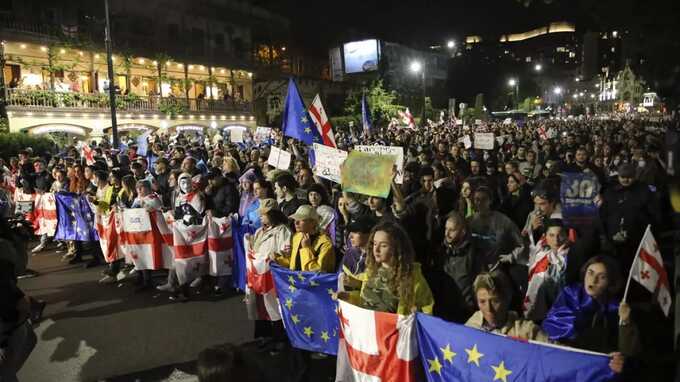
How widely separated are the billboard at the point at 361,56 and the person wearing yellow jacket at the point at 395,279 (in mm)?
56955

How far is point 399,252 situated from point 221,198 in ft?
15.2

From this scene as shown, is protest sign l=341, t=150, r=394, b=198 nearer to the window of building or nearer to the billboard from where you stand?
the window of building

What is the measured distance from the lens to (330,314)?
4730mm

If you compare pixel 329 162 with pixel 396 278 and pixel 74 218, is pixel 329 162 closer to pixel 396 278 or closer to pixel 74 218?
pixel 396 278

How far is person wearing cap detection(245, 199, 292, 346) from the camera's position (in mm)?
5391

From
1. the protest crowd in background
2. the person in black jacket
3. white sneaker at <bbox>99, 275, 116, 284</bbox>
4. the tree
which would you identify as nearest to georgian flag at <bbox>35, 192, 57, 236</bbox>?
the protest crowd in background

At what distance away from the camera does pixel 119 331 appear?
6258mm

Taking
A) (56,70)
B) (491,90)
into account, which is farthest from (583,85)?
(56,70)

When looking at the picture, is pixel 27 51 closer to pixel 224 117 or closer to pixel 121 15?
pixel 121 15

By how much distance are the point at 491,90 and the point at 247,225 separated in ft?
238

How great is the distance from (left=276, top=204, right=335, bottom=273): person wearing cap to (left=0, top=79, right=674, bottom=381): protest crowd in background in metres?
0.01

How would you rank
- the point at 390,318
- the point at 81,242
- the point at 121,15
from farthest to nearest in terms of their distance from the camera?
the point at 121,15, the point at 81,242, the point at 390,318

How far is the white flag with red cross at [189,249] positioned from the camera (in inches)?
286

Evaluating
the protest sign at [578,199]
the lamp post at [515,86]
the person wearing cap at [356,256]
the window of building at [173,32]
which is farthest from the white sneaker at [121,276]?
the lamp post at [515,86]
